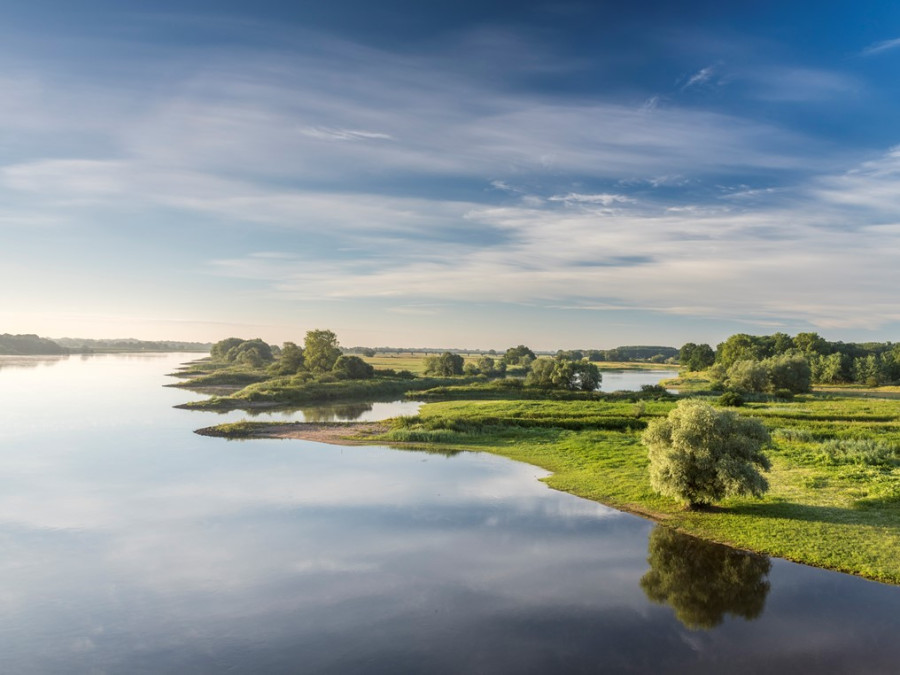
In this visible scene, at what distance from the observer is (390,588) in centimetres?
2092

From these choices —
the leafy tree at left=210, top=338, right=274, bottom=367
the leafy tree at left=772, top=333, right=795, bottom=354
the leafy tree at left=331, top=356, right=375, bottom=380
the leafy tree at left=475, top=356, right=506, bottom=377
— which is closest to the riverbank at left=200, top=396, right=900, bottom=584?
the leafy tree at left=331, top=356, right=375, bottom=380

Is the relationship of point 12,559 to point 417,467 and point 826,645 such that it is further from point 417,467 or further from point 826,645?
point 826,645

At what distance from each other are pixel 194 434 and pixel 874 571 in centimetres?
5501

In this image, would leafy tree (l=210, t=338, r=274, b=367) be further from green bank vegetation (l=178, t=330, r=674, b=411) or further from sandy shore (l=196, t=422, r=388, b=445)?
sandy shore (l=196, t=422, r=388, b=445)

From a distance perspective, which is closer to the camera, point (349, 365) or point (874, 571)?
point (874, 571)

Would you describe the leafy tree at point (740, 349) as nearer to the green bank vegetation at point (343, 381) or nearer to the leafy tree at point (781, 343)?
the leafy tree at point (781, 343)

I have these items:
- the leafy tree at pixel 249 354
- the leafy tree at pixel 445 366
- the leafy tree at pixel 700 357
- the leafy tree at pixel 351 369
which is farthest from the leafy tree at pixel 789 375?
the leafy tree at pixel 249 354

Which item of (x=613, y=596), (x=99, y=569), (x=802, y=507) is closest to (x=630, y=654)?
(x=613, y=596)

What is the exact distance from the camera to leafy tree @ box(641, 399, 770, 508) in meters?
27.5

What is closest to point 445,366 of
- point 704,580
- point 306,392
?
point 306,392

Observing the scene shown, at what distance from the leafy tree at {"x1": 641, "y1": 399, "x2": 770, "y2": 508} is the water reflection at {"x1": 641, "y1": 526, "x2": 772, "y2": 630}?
354 centimetres

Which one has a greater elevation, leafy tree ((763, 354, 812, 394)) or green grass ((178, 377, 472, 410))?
leafy tree ((763, 354, 812, 394))

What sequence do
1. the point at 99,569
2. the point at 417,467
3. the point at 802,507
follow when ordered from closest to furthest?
1. the point at 99,569
2. the point at 802,507
3. the point at 417,467

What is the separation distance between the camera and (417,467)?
42.1 meters
